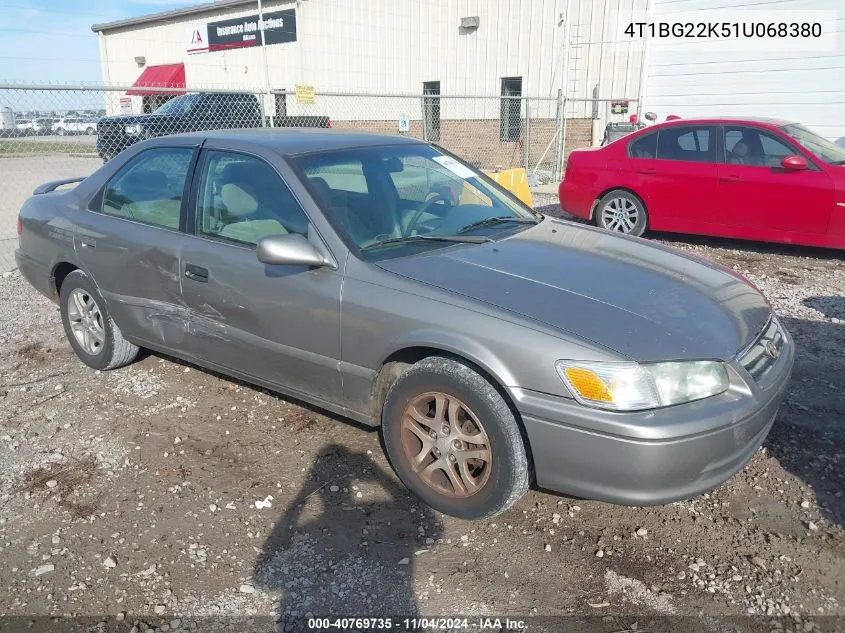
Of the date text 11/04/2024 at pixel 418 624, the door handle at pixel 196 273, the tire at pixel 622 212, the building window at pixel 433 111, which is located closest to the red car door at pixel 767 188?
the tire at pixel 622 212

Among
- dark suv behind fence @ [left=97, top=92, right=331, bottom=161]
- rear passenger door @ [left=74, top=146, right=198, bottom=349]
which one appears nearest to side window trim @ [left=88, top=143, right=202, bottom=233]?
rear passenger door @ [left=74, top=146, right=198, bottom=349]

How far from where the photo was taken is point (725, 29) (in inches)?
577

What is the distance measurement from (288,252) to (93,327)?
2.32 meters

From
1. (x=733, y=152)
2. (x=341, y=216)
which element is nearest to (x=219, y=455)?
(x=341, y=216)

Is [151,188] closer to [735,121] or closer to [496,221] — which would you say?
[496,221]

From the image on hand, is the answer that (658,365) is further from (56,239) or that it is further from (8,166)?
(8,166)

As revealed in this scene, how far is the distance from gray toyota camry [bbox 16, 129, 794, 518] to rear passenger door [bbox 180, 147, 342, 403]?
0.01 meters

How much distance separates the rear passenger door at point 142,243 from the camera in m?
3.90

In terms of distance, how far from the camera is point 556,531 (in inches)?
117

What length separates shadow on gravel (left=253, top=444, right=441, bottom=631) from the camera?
2.56m

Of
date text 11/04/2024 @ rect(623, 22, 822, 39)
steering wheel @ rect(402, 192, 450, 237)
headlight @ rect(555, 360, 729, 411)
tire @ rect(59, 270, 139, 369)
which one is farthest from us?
date text 11/04/2024 @ rect(623, 22, 822, 39)

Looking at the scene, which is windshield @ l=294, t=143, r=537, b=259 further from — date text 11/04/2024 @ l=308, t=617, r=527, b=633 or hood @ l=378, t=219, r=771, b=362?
date text 11/04/2024 @ l=308, t=617, r=527, b=633

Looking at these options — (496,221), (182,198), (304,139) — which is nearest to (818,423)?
(496,221)

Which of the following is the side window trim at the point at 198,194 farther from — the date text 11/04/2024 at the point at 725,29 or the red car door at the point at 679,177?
the date text 11/04/2024 at the point at 725,29
